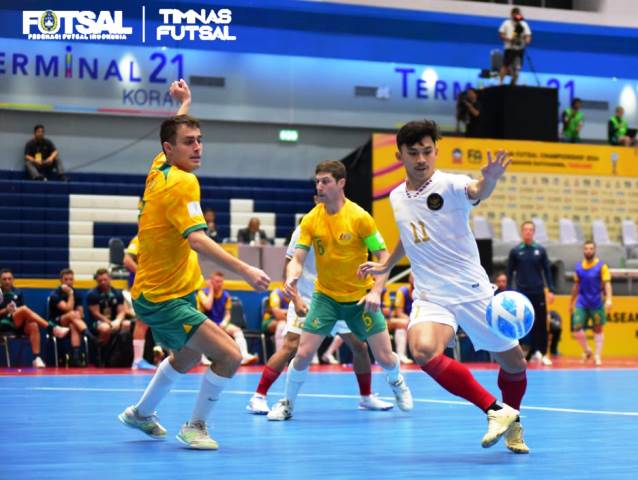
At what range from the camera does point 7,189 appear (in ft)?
80.4

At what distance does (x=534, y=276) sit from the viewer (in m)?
19.7

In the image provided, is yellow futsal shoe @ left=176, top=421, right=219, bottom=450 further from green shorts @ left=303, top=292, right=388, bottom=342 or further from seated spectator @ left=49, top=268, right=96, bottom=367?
seated spectator @ left=49, top=268, right=96, bottom=367

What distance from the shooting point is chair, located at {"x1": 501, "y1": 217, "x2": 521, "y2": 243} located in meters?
25.9

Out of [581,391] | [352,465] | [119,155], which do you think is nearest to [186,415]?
[352,465]

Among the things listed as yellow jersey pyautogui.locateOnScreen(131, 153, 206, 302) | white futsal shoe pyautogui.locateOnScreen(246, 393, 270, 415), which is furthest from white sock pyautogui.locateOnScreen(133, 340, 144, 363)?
yellow jersey pyautogui.locateOnScreen(131, 153, 206, 302)

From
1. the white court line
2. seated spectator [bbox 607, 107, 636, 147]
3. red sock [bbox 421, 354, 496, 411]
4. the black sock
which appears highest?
seated spectator [bbox 607, 107, 636, 147]

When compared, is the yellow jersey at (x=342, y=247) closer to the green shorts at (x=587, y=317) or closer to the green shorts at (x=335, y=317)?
the green shorts at (x=335, y=317)

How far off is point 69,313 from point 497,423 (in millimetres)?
12136

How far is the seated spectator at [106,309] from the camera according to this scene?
18281 millimetres

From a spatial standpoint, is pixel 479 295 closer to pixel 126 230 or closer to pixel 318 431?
pixel 318 431

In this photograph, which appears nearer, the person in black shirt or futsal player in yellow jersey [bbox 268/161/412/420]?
futsal player in yellow jersey [bbox 268/161/412/420]

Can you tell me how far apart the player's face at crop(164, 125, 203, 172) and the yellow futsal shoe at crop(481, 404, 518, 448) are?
2526 mm

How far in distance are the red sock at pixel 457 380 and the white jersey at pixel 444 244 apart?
0.45 m

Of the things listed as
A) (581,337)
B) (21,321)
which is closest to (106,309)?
(21,321)
